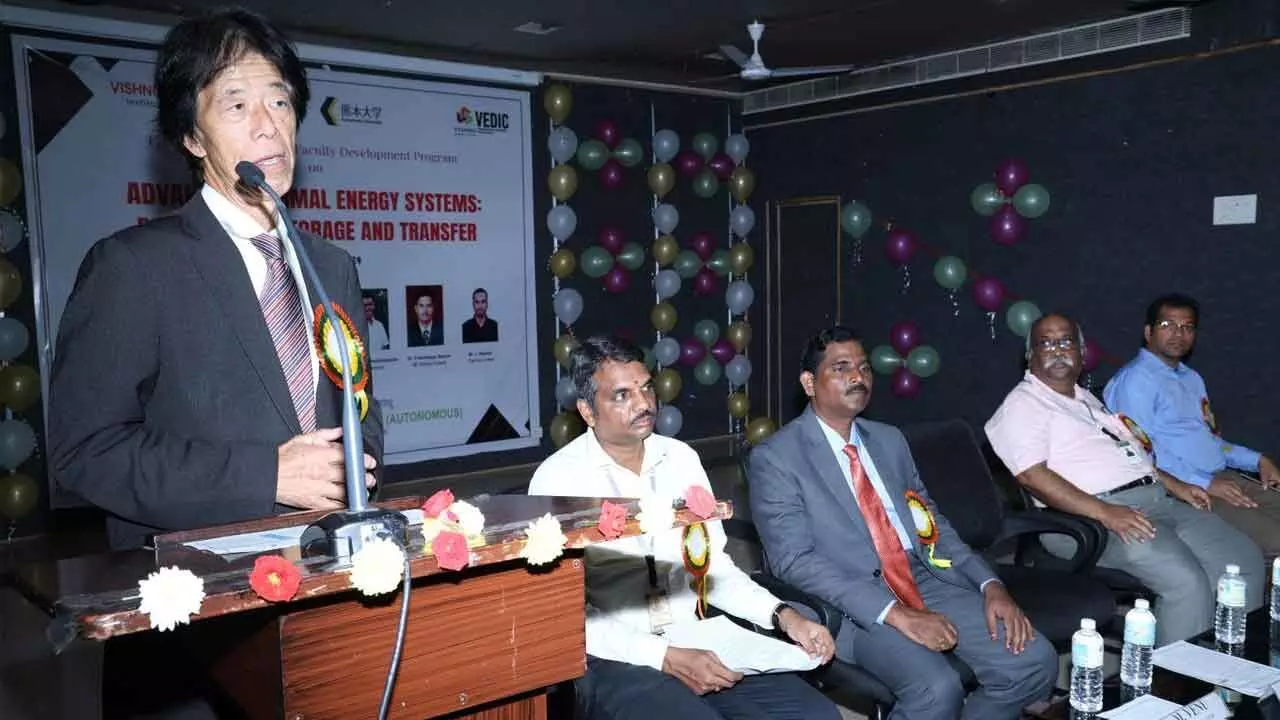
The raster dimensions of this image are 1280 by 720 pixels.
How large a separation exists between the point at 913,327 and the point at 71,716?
19.3ft

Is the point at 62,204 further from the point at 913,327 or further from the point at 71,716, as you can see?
the point at 913,327

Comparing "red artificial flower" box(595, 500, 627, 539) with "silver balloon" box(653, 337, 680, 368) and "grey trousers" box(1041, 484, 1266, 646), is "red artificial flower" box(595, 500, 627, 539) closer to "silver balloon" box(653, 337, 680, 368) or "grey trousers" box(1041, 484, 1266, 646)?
"grey trousers" box(1041, 484, 1266, 646)

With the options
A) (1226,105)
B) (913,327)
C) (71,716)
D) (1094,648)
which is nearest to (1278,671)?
(1094,648)

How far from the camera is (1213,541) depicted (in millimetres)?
3520

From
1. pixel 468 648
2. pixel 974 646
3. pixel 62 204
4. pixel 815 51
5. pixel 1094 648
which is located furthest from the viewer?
pixel 815 51

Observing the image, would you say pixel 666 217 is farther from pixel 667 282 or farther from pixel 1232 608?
pixel 1232 608

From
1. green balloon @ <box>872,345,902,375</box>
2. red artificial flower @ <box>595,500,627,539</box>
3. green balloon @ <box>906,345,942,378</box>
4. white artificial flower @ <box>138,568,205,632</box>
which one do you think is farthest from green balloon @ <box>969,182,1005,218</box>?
white artificial flower @ <box>138,568,205,632</box>

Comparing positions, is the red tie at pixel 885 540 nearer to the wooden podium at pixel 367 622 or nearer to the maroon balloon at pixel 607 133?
the wooden podium at pixel 367 622

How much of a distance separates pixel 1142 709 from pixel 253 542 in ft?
6.29

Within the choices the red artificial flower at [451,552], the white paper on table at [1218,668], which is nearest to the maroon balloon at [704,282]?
the white paper on table at [1218,668]

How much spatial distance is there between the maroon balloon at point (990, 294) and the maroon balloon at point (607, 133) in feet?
9.81

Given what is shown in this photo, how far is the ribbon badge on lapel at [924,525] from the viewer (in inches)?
115

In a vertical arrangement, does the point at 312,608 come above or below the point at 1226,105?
below

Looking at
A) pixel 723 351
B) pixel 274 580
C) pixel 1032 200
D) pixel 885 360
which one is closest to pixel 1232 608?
pixel 274 580
